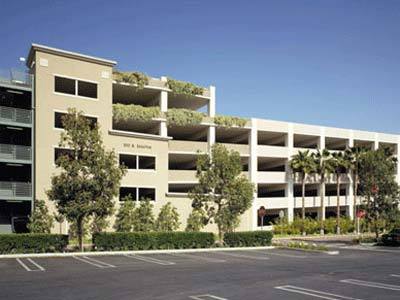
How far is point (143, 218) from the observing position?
36.2m

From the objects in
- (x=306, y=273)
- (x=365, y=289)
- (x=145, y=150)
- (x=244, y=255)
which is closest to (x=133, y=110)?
(x=145, y=150)

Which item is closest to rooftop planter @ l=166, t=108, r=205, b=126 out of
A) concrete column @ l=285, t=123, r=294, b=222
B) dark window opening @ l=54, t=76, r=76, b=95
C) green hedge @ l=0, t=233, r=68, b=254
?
dark window opening @ l=54, t=76, r=76, b=95

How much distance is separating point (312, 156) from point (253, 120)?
881 centimetres

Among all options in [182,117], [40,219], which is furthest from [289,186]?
[40,219]

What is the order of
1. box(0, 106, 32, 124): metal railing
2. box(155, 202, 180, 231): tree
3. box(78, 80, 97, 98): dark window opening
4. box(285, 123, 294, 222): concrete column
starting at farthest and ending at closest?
box(285, 123, 294, 222): concrete column, box(78, 80, 97, 98): dark window opening, box(155, 202, 180, 231): tree, box(0, 106, 32, 124): metal railing

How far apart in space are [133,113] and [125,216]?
1060cm

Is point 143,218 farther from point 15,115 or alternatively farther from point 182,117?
point 15,115

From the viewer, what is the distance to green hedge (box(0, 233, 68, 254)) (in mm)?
26094

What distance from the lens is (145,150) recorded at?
41.0 meters

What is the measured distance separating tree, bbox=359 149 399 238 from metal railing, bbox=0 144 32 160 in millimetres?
30067

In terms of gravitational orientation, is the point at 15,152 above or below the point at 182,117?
below

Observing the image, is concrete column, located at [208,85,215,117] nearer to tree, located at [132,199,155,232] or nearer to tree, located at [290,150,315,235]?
tree, located at [290,150,315,235]

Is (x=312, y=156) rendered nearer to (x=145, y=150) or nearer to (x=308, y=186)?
(x=308, y=186)

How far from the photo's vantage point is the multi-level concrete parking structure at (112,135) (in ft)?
116
